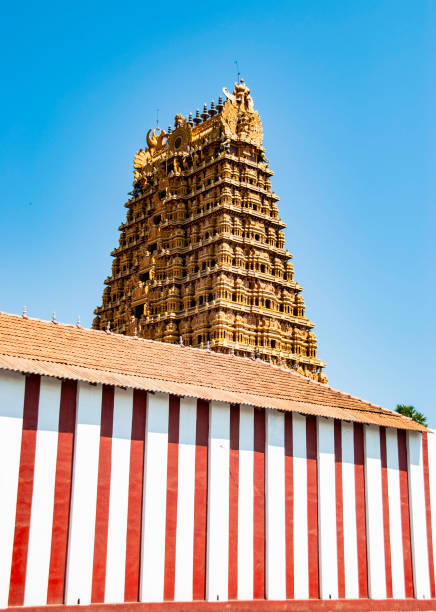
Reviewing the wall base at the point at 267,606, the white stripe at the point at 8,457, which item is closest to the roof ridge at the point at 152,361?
the white stripe at the point at 8,457

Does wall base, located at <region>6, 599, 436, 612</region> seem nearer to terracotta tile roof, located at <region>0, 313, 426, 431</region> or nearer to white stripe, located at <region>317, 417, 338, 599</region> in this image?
white stripe, located at <region>317, 417, 338, 599</region>

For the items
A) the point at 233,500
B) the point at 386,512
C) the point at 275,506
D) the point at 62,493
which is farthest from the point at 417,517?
the point at 62,493

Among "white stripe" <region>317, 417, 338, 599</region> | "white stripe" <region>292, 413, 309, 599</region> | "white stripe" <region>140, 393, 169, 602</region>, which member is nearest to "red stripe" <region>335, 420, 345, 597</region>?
"white stripe" <region>317, 417, 338, 599</region>

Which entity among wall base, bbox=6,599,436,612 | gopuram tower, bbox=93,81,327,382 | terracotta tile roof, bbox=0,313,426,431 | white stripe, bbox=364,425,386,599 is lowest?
wall base, bbox=6,599,436,612

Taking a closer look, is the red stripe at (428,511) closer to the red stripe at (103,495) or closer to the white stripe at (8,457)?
the red stripe at (103,495)

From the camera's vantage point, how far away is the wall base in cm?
2047

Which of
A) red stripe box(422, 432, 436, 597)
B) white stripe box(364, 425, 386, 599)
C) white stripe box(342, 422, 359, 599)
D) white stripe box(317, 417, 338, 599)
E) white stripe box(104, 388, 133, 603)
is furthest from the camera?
red stripe box(422, 432, 436, 597)

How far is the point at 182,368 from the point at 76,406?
17.0 ft

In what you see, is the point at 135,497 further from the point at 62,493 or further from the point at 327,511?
the point at 327,511

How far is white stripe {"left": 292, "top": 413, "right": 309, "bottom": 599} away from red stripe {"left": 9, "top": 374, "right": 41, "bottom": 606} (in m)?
9.69

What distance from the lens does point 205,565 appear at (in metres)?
23.3

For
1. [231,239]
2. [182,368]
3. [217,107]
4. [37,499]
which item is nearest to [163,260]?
[231,239]

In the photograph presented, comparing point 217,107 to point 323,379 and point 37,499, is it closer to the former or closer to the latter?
point 323,379

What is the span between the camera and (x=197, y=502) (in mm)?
23578
